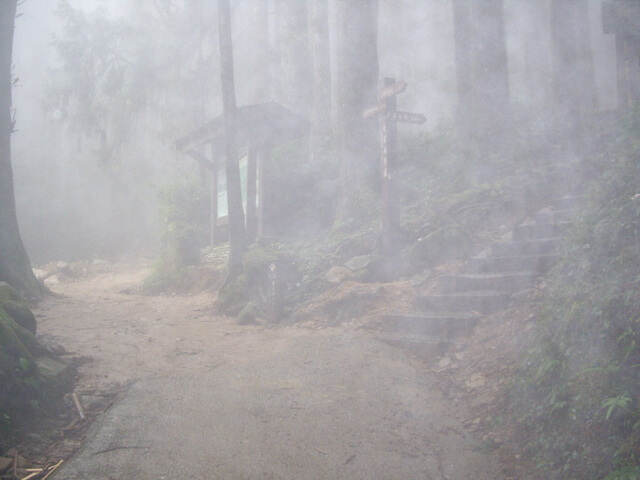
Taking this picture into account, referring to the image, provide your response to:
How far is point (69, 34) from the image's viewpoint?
14.2 meters

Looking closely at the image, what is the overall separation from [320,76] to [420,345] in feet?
28.4

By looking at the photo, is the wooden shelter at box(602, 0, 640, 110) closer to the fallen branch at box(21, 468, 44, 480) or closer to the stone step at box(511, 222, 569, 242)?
the stone step at box(511, 222, 569, 242)

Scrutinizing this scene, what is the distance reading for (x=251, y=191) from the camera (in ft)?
25.7

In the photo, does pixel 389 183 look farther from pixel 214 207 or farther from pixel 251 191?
pixel 214 207

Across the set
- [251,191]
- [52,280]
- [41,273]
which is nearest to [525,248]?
[251,191]

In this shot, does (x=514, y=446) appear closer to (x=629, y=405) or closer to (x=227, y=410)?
(x=629, y=405)

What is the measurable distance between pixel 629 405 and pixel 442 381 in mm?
1443

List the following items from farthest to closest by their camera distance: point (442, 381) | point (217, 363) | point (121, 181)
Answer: point (121, 181), point (217, 363), point (442, 381)

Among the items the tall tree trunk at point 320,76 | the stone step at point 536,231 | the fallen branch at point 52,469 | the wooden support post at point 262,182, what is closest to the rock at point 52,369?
the fallen branch at point 52,469

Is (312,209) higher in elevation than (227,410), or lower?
higher

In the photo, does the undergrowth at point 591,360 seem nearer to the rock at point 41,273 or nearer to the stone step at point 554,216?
the stone step at point 554,216

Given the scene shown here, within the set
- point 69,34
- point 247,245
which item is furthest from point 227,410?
point 69,34

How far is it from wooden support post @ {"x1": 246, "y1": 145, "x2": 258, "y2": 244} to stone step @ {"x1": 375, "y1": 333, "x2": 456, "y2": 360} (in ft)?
13.7

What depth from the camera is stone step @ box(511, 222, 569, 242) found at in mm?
4449
